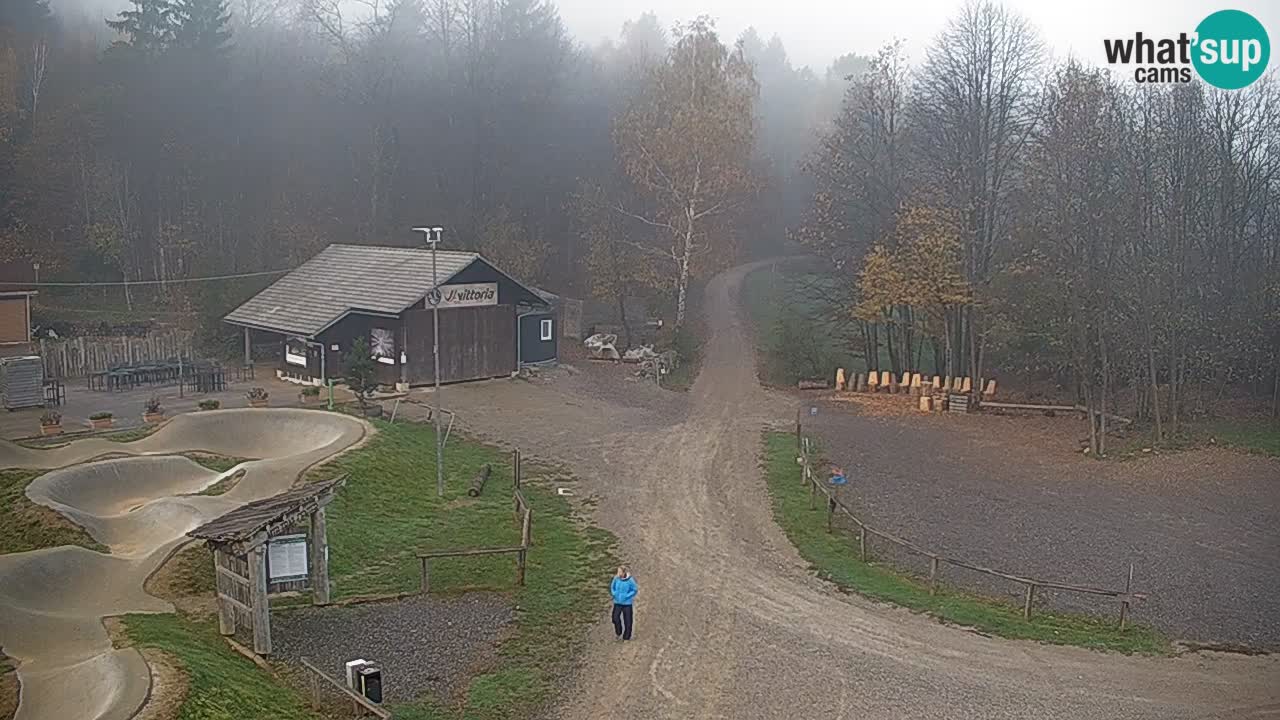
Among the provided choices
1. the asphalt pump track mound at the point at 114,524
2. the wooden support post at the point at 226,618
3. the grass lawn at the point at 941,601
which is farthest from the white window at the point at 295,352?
the wooden support post at the point at 226,618

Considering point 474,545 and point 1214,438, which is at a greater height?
point 1214,438

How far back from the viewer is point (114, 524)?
19609mm

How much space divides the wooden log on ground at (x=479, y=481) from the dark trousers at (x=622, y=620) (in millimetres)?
8513

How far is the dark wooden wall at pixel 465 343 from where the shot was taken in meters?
35.4

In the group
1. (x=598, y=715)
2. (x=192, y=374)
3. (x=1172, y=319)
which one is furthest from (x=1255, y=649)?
(x=192, y=374)

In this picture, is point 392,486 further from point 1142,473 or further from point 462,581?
point 1142,473

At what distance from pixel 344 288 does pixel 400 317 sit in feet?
11.6

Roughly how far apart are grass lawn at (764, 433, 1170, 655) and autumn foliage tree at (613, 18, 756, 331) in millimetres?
24325

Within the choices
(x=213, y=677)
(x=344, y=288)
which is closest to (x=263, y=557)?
(x=213, y=677)

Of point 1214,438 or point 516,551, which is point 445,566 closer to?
point 516,551

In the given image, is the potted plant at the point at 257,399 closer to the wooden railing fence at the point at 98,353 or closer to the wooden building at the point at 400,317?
the wooden building at the point at 400,317

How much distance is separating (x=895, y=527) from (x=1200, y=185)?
1674cm

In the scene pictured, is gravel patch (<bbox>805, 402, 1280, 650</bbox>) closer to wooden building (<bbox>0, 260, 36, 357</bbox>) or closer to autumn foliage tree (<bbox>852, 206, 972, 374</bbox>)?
autumn foliage tree (<bbox>852, 206, 972, 374</bbox>)

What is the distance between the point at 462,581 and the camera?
18.2 m
